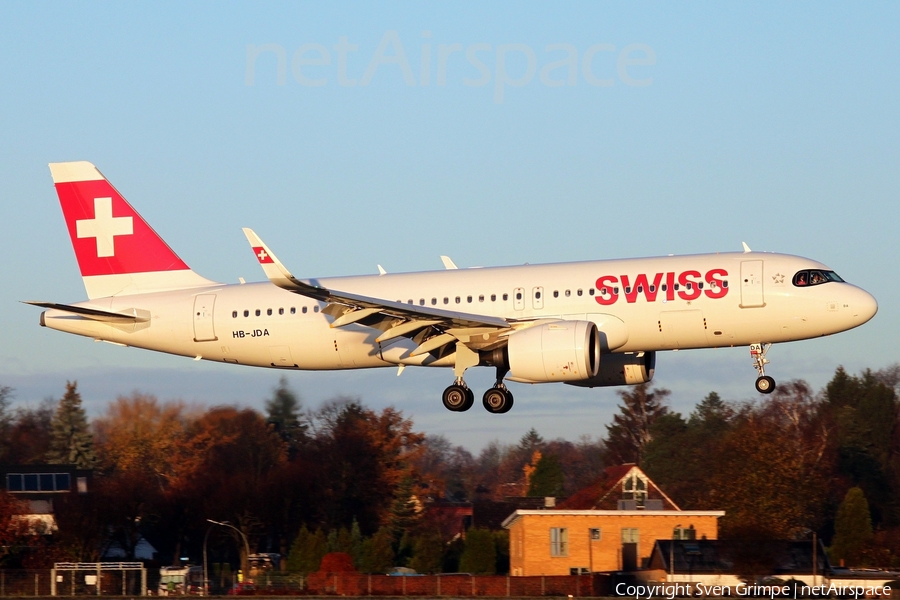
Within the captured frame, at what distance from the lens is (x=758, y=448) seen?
74.5m

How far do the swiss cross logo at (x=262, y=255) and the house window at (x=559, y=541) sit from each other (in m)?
26.4

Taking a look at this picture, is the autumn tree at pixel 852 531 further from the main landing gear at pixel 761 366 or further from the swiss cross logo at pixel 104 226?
the swiss cross logo at pixel 104 226

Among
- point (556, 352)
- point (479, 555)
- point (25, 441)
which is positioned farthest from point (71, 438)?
point (556, 352)

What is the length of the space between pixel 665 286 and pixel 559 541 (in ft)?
75.0

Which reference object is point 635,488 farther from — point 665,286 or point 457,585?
point 665,286

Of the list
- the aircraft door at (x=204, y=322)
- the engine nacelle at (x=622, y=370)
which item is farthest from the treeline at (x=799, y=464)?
the aircraft door at (x=204, y=322)

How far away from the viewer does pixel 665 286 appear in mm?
36844

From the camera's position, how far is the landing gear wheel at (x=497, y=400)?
1537 inches

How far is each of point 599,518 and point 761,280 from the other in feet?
75.4

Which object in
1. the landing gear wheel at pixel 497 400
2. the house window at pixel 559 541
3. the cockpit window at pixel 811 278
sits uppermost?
the cockpit window at pixel 811 278

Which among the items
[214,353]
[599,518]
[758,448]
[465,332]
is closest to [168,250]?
[214,353]

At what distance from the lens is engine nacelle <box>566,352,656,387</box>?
40375 millimetres

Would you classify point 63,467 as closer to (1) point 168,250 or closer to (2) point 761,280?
(1) point 168,250

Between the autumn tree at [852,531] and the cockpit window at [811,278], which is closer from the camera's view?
the cockpit window at [811,278]
